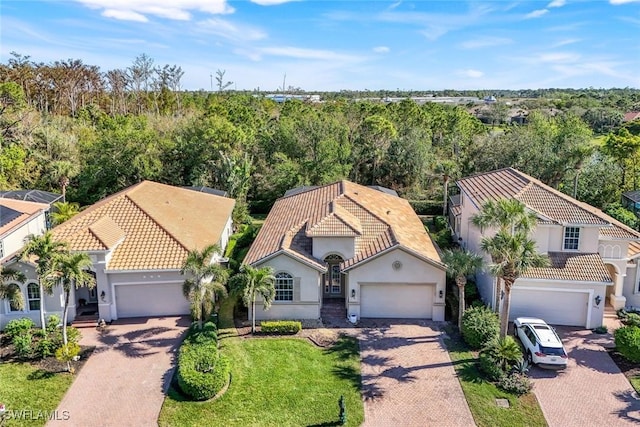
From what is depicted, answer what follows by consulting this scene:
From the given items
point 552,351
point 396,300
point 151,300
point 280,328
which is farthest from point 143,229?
point 552,351

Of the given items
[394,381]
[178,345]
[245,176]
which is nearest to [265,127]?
[245,176]

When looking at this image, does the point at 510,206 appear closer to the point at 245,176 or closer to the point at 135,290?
the point at 135,290

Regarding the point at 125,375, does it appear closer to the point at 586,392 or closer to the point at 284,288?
the point at 284,288

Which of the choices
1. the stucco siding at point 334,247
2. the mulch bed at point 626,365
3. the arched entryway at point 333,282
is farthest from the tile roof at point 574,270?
the arched entryway at point 333,282

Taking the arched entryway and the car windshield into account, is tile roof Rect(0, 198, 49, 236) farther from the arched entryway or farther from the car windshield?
the car windshield

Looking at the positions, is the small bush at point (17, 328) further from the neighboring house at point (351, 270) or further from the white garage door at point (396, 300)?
the white garage door at point (396, 300)
